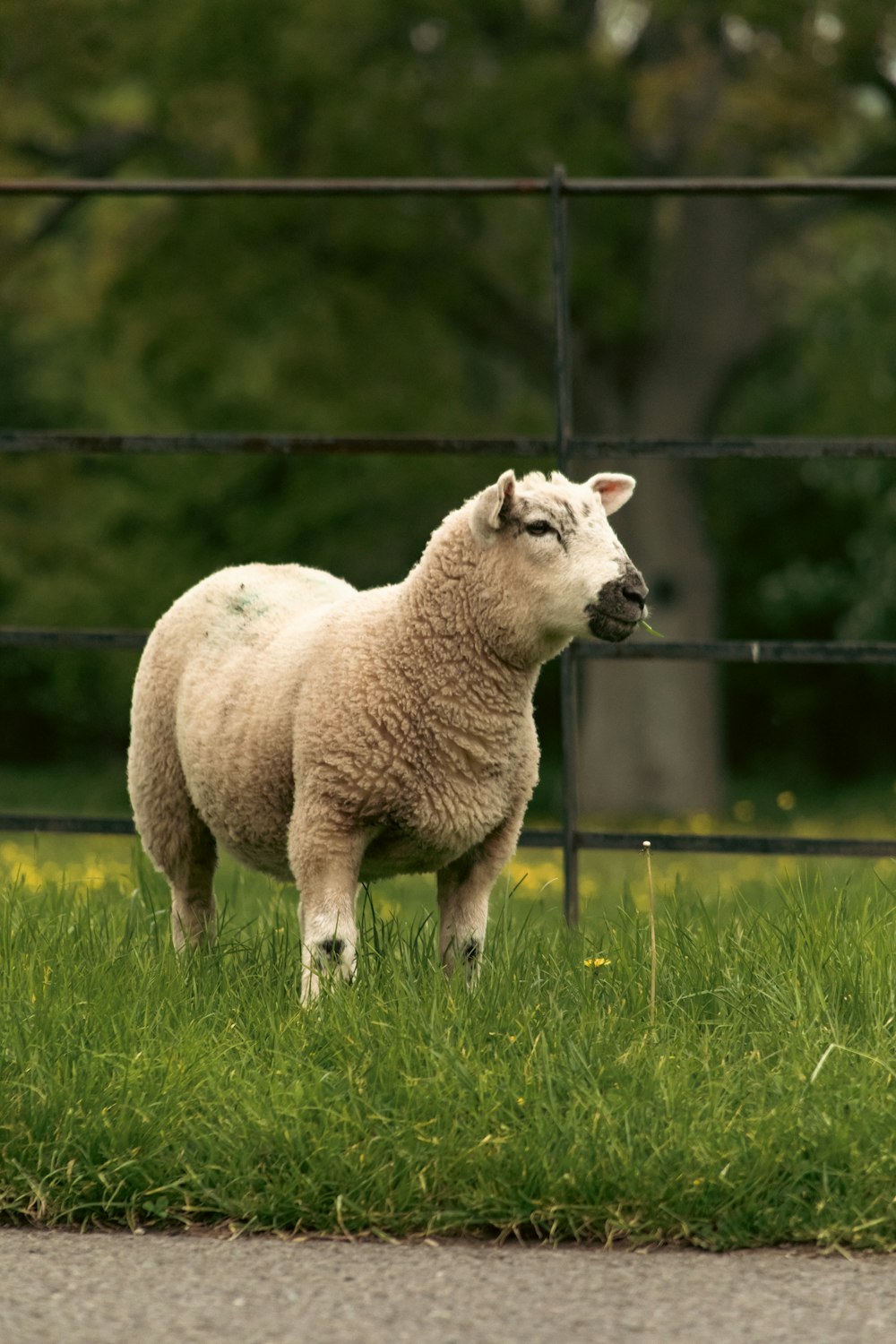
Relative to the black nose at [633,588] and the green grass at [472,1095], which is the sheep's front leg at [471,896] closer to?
the green grass at [472,1095]

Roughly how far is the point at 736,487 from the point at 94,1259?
18.6 m

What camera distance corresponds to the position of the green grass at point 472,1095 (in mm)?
3594

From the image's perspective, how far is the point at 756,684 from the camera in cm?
2197

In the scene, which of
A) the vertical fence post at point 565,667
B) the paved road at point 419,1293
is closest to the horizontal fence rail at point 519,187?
the vertical fence post at point 565,667

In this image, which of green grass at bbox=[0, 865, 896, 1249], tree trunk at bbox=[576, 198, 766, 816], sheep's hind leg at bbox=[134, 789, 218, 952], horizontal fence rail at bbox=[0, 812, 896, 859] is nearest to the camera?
green grass at bbox=[0, 865, 896, 1249]

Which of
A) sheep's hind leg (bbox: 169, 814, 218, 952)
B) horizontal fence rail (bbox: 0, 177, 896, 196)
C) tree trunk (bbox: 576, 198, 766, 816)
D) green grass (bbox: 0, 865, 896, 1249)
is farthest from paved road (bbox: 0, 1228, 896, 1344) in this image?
tree trunk (bbox: 576, 198, 766, 816)

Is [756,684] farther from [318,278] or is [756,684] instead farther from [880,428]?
[318,278]

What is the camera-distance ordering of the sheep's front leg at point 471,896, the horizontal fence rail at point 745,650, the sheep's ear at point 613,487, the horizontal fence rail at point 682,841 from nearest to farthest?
the sheep's front leg at point 471,896, the sheep's ear at point 613,487, the horizontal fence rail at point 682,841, the horizontal fence rail at point 745,650

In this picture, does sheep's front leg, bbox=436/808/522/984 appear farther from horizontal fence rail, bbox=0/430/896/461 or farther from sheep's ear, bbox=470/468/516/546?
horizontal fence rail, bbox=0/430/896/461

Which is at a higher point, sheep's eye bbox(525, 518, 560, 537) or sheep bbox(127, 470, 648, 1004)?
sheep's eye bbox(525, 518, 560, 537)

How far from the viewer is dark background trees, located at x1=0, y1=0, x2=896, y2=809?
47.9ft

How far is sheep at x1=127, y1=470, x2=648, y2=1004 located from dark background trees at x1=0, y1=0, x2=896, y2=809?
9954 millimetres

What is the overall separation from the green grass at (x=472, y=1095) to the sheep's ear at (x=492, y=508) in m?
0.99

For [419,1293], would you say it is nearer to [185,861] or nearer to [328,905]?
[328,905]
